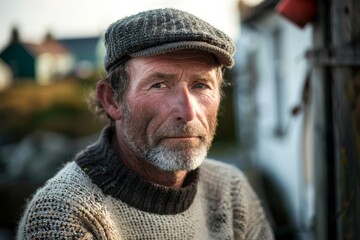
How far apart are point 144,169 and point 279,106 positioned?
22.7 ft

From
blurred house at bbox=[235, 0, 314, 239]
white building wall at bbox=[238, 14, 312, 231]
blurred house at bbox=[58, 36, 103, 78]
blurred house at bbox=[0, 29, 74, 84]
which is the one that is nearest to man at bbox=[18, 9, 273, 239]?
blurred house at bbox=[235, 0, 314, 239]

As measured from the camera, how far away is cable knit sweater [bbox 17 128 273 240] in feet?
6.17

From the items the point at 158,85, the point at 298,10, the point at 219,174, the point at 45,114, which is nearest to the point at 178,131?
the point at 158,85

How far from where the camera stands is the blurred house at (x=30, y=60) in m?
26.1

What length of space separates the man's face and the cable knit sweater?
7.3 inches

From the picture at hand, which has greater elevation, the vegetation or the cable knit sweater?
the cable knit sweater

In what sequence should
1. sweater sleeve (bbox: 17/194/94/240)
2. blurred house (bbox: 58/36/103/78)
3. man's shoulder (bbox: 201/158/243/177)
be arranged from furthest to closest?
blurred house (bbox: 58/36/103/78) → man's shoulder (bbox: 201/158/243/177) → sweater sleeve (bbox: 17/194/94/240)

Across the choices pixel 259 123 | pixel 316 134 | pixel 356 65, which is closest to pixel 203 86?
pixel 356 65

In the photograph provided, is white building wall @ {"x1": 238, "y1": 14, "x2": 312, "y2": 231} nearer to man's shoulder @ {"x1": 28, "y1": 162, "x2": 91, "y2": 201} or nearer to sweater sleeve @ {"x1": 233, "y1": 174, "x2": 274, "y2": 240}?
sweater sleeve @ {"x1": 233, "y1": 174, "x2": 274, "y2": 240}

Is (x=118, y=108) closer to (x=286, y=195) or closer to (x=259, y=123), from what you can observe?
(x=286, y=195)

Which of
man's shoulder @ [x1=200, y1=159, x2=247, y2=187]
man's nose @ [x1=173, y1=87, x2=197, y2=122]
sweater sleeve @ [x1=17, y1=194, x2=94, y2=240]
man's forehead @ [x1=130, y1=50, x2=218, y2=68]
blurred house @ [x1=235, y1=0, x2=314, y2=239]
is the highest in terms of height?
man's forehead @ [x1=130, y1=50, x2=218, y2=68]

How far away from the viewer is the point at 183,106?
1980 millimetres

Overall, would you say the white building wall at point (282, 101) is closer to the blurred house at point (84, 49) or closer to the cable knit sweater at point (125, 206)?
the cable knit sweater at point (125, 206)

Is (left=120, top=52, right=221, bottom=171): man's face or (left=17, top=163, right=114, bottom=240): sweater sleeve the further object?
(left=120, top=52, right=221, bottom=171): man's face
